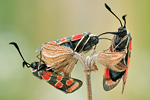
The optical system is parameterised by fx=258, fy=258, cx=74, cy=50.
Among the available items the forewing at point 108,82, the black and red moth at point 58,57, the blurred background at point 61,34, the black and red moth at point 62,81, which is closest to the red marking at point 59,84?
the black and red moth at point 62,81

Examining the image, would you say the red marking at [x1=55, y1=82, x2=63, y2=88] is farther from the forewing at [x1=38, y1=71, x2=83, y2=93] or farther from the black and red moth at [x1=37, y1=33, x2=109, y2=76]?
the black and red moth at [x1=37, y1=33, x2=109, y2=76]

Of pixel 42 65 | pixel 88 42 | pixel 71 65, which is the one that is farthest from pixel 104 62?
pixel 42 65

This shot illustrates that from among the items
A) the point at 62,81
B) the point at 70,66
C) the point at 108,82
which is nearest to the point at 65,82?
the point at 62,81

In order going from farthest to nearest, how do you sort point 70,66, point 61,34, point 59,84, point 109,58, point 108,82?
point 61,34 < point 108,82 < point 59,84 < point 70,66 < point 109,58

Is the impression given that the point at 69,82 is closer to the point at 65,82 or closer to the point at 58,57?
the point at 65,82

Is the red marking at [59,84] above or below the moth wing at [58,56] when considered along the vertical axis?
below

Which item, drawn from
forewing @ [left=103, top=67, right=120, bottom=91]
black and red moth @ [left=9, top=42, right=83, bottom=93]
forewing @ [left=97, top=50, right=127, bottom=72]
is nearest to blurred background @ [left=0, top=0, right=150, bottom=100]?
forewing @ [left=103, top=67, right=120, bottom=91]

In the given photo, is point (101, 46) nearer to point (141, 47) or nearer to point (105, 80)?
point (141, 47)

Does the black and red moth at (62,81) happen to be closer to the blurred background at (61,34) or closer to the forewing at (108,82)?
the forewing at (108,82)
